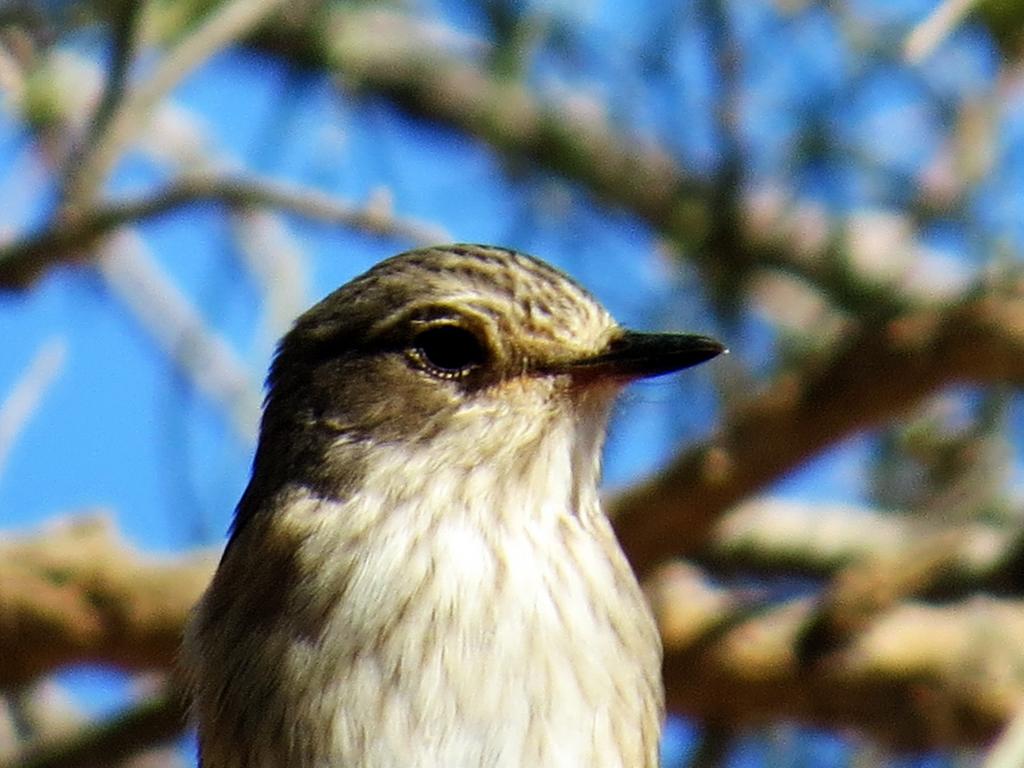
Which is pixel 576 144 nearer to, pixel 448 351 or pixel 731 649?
pixel 731 649

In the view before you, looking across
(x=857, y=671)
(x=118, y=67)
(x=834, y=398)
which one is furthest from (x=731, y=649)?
(x=118, y=67)

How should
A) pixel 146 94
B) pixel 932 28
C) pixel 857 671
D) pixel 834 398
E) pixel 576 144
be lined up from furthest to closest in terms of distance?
pixel 576 144 < pixel 857 671 < pixel 834 398 < pixel 146 94 < pixel 932 28

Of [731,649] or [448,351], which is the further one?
[731,649]

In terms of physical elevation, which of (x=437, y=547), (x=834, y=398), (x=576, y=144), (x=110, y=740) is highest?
(x=576, y=144)

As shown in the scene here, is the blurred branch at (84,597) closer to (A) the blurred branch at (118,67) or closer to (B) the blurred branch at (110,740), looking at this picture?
(B) the blurred branch at (110,740)

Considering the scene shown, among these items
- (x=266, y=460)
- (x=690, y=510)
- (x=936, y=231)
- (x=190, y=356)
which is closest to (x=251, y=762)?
(x=266, y=460)

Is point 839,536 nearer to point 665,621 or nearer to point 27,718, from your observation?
point 665,621

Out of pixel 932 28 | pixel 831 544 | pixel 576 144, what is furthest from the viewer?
pixel 576 144
